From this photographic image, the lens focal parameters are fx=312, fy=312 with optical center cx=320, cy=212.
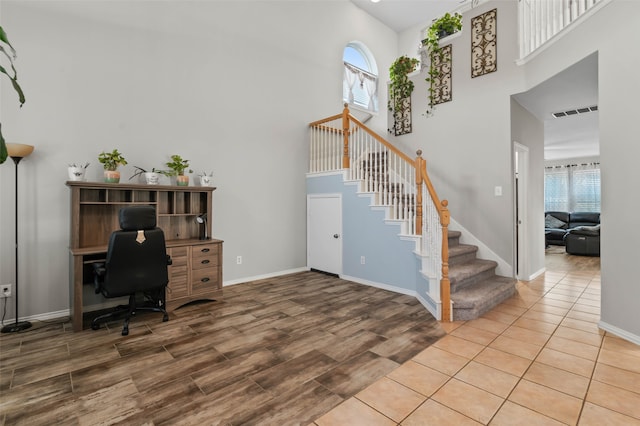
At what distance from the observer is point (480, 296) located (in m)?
3.59

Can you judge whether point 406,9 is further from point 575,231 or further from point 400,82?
point 575,231

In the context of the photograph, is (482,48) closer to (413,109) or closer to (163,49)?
(413,109)

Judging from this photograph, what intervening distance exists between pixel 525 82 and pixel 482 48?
0.93 metres

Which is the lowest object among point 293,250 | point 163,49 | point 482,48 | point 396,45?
point 293,250

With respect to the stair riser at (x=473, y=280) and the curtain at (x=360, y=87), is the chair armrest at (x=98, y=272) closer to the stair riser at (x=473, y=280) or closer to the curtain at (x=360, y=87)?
the stair riser at (x=473, y=280)

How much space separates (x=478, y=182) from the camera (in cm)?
488

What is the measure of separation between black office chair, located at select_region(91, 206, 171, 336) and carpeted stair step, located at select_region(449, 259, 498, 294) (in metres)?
3.28

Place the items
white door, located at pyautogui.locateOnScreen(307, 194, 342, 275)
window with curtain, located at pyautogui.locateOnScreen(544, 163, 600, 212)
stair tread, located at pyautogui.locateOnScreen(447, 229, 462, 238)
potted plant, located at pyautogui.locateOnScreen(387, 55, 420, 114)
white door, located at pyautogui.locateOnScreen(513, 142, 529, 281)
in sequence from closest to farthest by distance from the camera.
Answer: stair tread, located at pyautogui.locateOnScreen(447, 229, 462, 238)
white door, located at pyautogui.locateOnScreen(513, 142, 529, 281)
white door, located at pyautogui.locateOnScreen(307, 194, 342, 275)
potted plant, located at pyautogui.locateOnScreen(387, 55, 420, 114)
window with curtain, located at pyautogui.locateOnScreen(544, 163, 600, 212)

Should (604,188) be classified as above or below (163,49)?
below

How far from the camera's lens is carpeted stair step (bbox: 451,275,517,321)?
338cm

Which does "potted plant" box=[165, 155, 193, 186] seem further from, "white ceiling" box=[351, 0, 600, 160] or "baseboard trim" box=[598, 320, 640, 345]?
"baseboard trim" box=[598, 320, 640, 345]

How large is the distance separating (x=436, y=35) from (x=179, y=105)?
171 inches

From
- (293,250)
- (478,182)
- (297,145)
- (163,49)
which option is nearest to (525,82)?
(478,182)

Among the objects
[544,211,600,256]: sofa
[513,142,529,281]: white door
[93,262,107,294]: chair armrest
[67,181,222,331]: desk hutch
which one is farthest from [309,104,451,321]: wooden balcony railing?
[544,211,600,256]: sofa
